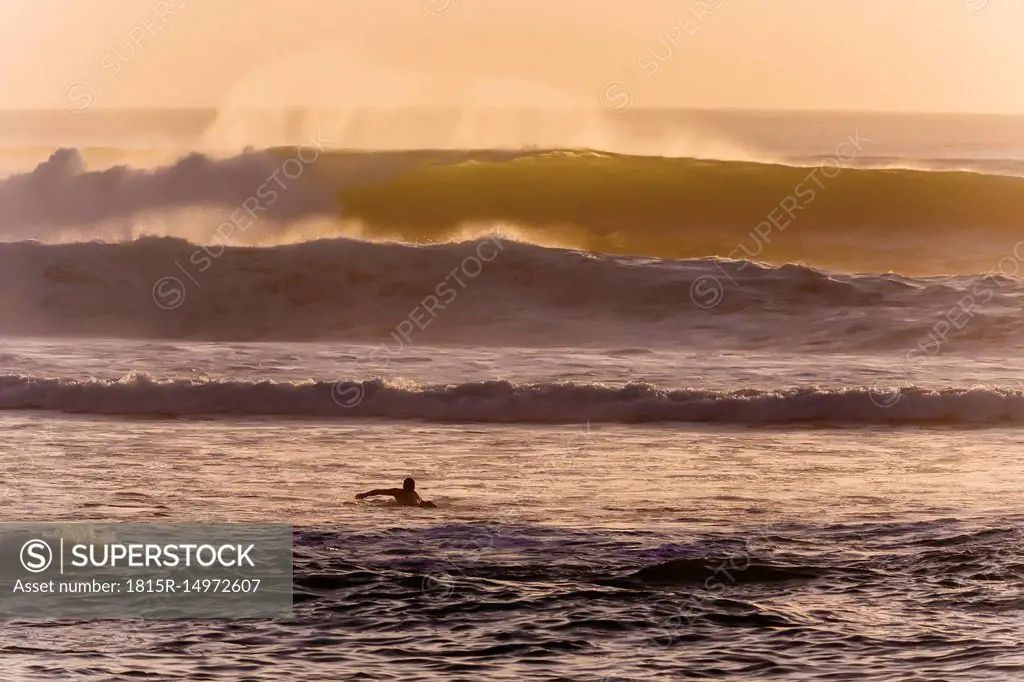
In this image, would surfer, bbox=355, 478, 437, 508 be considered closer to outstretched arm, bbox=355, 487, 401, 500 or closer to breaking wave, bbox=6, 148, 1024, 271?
outstretched arm, bbox=355, 487, 401, 500

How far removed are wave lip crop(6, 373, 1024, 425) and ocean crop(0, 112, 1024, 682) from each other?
2.8 inches

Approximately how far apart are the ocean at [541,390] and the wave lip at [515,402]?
0.07 meters

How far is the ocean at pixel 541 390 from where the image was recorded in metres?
9.28

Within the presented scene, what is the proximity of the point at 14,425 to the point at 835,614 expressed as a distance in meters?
13.3

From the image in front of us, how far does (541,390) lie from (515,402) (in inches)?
22.8

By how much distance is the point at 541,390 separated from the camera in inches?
818

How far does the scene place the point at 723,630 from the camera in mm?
9281

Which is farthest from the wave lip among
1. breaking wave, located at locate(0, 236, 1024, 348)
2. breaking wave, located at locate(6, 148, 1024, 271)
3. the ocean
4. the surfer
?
breaking wave, located at locate(6, 148, 1024, 271)

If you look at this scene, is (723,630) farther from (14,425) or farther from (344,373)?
(344,373)

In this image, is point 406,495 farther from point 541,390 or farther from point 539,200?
point 539,200

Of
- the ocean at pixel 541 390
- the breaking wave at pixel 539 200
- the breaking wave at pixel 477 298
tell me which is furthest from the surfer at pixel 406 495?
the breaking wave at pixel 539 200

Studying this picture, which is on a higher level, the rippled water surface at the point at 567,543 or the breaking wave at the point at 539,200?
the breaking wave at the point at 539,200

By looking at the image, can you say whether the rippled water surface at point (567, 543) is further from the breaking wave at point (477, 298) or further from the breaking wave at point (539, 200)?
the breaking wave at point (539, 200)

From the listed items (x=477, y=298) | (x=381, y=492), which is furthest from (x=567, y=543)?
(x=477, y=298)
